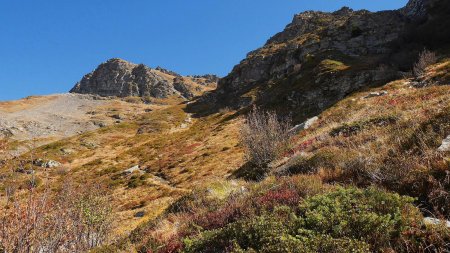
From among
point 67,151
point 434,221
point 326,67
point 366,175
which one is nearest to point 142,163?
point 67,151

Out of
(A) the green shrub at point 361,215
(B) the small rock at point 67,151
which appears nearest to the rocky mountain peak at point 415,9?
(A) the green shrub at point 361,215


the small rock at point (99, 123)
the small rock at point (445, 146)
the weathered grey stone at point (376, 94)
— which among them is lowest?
the small rock at point (445, 146)

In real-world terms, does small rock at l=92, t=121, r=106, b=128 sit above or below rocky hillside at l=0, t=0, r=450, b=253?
above

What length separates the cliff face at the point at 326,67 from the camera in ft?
149

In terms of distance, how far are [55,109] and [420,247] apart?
144m

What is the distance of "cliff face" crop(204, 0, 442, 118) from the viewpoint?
4538 centimetres

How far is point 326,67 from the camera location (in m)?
55.0

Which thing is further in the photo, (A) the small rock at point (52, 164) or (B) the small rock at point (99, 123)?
(B) the small rock at point (99, 123)

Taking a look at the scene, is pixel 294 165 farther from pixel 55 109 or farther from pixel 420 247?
pixel 55 109

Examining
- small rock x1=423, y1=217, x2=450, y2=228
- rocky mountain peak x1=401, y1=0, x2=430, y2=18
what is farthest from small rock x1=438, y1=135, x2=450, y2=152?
rocky mountain peak x1=401, y1=0, x2=430, y2=18

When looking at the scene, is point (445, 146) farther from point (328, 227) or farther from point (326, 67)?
point (326, 67)

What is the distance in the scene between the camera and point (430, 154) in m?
8.34

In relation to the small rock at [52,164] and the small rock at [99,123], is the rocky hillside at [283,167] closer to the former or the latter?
the small rock at [99,123]

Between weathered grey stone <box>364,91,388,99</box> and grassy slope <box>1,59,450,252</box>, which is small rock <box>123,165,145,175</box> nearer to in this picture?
grassy slope <box>1,59,450,252</box>
